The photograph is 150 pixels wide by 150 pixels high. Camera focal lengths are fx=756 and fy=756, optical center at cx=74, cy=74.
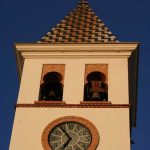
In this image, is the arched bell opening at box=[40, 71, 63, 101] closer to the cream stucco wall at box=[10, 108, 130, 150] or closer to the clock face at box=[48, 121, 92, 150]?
the cream stucco wall at box=[10, 108, 130, 150]

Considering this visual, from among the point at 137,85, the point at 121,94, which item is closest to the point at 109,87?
the point at 121,94

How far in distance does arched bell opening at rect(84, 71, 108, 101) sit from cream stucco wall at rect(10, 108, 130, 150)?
2.89 feet

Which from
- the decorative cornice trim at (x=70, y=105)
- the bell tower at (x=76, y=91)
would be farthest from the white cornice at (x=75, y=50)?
the decorative cornice trim at (x=70, y=105)

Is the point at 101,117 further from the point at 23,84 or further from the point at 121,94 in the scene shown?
the point at 23,84

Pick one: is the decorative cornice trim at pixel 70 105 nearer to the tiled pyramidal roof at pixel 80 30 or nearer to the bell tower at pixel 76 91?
the bell tower at pixel 76 91

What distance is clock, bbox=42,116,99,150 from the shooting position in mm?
25266

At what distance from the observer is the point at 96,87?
27672mm

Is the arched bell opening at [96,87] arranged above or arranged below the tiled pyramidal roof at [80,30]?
below

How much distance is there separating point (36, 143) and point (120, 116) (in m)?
3.10

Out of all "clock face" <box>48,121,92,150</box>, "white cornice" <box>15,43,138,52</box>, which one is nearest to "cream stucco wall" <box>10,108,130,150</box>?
"clock face" <box>48,121,92,150</box>

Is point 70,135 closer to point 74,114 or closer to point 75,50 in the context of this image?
point 74,114

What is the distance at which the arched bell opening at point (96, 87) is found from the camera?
27.3 metres

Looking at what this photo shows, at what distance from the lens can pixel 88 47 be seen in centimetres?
2870

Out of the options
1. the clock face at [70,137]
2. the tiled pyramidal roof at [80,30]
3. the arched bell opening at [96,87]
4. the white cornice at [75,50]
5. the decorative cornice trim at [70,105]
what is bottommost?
the clock face at [70,137]
